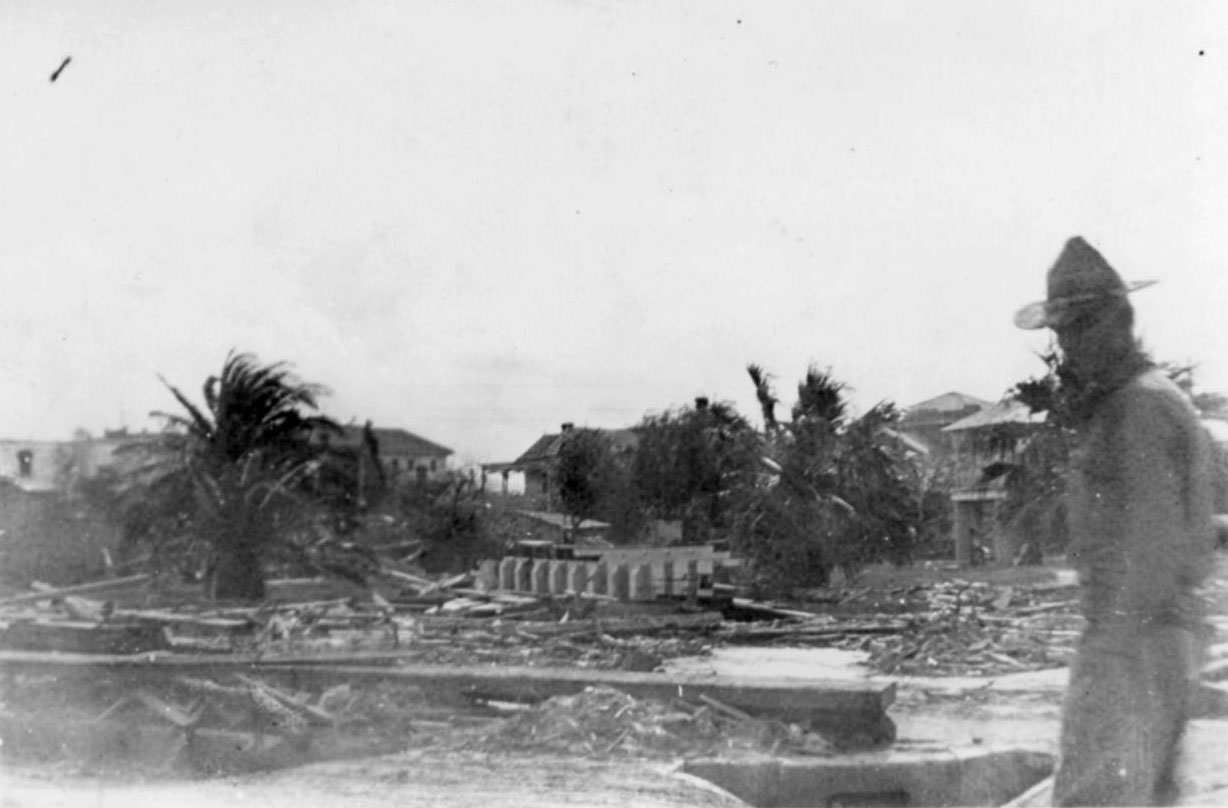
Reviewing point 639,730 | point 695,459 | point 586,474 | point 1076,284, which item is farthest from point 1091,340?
point 639,730

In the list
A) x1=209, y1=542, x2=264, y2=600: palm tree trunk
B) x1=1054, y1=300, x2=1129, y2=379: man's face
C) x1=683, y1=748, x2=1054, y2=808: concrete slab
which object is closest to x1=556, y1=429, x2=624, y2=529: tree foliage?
x1=683, y1=748, x2=1054, y2=808: concrete slab

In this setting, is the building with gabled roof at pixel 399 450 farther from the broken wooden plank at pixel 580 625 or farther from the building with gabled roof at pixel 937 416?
the building with gabled roof at pixel 937 416

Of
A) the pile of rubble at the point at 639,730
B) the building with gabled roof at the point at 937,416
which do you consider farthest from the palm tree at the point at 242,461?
the building with gabled roof at the point at 937,416

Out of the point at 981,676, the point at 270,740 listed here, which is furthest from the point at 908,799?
the point at 270,740

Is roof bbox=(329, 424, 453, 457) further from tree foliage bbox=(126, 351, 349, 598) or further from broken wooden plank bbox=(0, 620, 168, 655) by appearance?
broken wooden plank bbox=(0, 620, 168, 655)

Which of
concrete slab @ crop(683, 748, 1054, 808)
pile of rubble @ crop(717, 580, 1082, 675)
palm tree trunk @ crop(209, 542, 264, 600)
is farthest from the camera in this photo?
pile of rubble @ crop(717, 580, 1082, 675)

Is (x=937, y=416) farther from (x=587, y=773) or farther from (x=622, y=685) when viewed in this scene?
(x=587, y=773)

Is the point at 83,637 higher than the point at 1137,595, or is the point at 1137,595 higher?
the point at 1137,595
